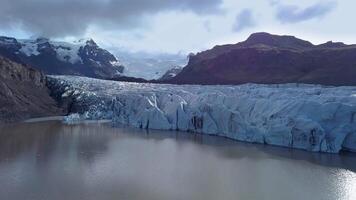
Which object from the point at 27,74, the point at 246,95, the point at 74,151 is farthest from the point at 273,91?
the point at 27,74

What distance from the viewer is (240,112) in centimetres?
2716

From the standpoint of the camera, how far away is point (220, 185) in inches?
629

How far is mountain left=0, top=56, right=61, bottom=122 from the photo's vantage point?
36.6m

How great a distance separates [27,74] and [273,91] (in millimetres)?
24911

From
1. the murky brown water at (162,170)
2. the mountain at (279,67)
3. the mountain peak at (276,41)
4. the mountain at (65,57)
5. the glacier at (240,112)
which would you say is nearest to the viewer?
the murky brown water at (162,170)

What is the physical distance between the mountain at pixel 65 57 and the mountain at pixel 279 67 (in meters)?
39.1

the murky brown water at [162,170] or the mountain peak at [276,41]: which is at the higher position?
the mountain peak at [276,41]

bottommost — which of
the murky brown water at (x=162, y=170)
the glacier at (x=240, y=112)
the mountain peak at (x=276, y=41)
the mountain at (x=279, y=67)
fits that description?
the murky brown water at (x=162, y=170)

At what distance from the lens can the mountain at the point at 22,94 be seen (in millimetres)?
36594

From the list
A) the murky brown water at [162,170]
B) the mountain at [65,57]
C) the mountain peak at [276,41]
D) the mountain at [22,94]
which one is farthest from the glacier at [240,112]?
the mountain at [65,57]

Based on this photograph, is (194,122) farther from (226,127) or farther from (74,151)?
(74,151)

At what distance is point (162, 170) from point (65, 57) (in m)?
98.5

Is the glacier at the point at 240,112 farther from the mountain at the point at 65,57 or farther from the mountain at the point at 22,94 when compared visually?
the mountain at the point at 65,57

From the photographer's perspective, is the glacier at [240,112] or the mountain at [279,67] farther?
the mountain at [279,67]
